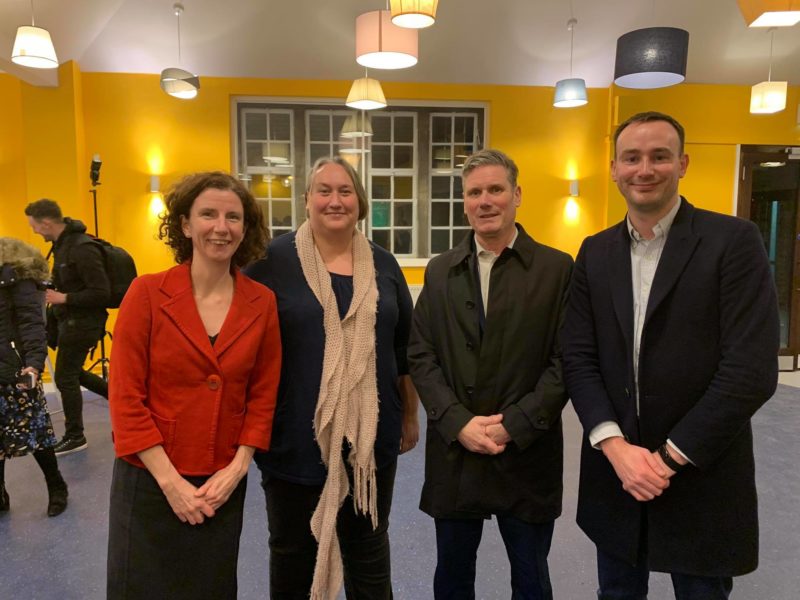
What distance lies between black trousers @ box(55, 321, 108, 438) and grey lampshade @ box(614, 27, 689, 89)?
13.6 feet

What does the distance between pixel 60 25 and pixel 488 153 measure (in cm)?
487

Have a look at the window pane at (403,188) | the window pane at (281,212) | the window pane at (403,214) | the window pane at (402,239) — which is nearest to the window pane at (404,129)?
the window pane at (403,188)

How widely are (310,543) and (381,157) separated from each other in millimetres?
5630

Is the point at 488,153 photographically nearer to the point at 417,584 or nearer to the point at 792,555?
the point at 417,584

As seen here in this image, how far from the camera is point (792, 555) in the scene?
2.46 meters

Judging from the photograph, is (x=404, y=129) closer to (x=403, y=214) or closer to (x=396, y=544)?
(x=403, y=214)

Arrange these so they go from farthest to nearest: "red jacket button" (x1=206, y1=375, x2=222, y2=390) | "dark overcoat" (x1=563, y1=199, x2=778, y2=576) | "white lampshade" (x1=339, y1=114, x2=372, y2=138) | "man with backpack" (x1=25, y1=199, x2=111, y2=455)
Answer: "white lampshade" (x1=339, y1=114, x2=372, y2=138), "man with backpack" (x1=25, y1=199, x2=111, y2=455), "red jacket button" (x1=206, y1=375, x2=222, y2=390), "dark overcoat" (x1=563, y1=199, x2=778, y2=576)

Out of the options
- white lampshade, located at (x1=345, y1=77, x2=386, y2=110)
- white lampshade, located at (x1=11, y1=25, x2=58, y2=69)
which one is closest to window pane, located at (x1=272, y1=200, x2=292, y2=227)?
white lampshade, located at (x1=345, y1=77, x2=386, y2=110)

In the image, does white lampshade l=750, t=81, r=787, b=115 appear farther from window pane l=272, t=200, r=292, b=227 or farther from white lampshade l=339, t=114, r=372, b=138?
window pane l=272, t=200, r=292, b=227

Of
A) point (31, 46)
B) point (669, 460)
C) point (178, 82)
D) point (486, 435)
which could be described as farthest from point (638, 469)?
point (178, 82)

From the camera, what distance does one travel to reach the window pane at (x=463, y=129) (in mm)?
6691

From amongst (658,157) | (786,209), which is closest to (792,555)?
(658,157)

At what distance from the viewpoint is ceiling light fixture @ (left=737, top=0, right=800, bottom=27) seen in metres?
2.71

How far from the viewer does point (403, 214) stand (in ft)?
22.4
